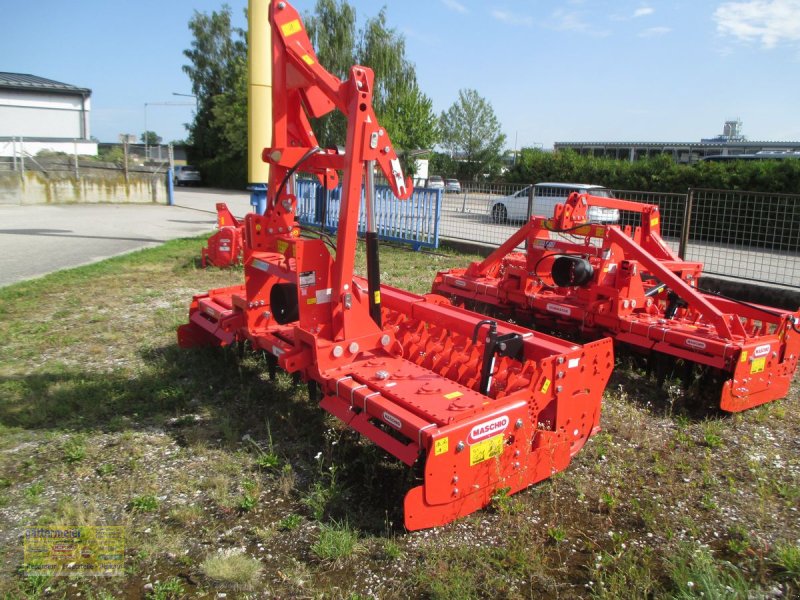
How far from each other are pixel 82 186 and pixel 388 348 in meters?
24.1

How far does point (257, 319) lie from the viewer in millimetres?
5062

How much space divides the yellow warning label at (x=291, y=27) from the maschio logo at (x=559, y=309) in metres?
3.83

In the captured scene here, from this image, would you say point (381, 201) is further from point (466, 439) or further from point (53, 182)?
point (53, 182)

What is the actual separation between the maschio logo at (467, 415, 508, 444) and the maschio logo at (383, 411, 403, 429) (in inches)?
15.7

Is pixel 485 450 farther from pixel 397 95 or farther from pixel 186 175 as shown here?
pixel 186 175

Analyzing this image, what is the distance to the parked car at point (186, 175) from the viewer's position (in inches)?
1741

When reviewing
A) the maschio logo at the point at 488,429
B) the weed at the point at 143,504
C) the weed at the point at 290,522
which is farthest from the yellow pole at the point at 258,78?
the maschio logo at the point at 488,429

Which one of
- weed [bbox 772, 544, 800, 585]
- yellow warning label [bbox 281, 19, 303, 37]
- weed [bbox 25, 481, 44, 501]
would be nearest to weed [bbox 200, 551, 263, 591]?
weed [bbox 25, 481, 44, 501]

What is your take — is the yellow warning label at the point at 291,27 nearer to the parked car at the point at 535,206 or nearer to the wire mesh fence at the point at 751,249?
the wire mesh fence at the point at 751,249

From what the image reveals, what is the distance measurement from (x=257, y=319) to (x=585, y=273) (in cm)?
333

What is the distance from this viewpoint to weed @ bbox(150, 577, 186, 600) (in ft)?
9.01

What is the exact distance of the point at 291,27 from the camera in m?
4.47

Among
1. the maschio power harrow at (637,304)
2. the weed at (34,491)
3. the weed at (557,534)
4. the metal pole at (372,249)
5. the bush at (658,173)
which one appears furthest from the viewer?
the bush at (658,173)

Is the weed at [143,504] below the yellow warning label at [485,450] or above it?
below
